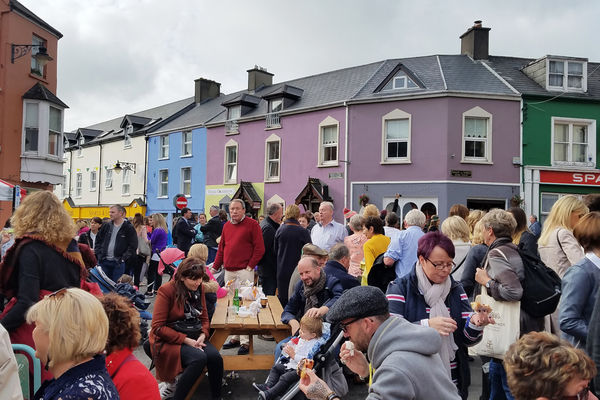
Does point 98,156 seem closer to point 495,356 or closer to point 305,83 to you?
point 305,83

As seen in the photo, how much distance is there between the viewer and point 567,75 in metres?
19.7

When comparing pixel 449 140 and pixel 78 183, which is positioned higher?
pixel 449 140

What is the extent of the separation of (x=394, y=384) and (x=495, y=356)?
2.17 m

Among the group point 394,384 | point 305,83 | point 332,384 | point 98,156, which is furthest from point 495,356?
point 98,156

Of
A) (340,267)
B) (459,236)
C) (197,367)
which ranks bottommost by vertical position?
(197,367)

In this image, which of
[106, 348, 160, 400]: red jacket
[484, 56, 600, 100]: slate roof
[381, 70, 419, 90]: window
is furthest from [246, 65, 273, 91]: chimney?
[106, 348, 160, 400]: red jacket

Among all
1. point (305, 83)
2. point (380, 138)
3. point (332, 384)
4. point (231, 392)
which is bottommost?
point (231, 392)

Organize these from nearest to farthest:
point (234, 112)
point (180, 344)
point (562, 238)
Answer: point (562, 238)
point (180, 344)
point (234, 112)

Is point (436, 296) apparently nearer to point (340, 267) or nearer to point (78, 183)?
point (340, 267)

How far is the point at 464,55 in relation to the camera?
22.0 metres

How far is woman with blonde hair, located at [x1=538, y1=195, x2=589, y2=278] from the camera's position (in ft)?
13.7

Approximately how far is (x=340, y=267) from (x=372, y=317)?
3171 mm

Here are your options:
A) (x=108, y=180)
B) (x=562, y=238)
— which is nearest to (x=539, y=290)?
(x=562, y=238)

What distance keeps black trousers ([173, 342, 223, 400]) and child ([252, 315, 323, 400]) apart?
58 cm
